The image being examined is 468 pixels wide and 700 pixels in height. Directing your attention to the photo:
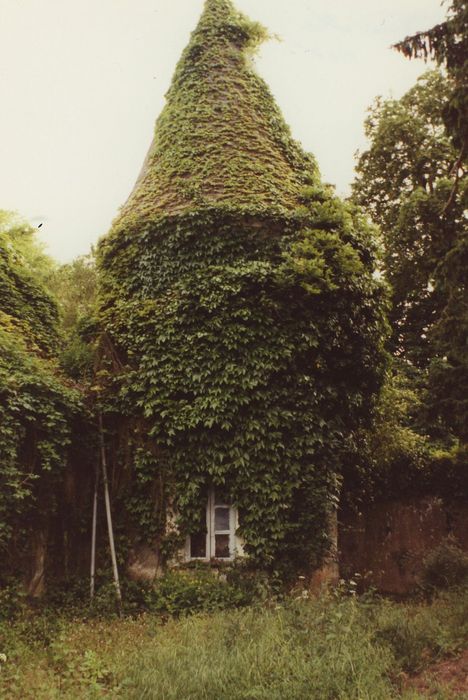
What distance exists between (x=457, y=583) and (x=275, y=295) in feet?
20.0

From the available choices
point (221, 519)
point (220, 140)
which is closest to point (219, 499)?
point (221, 519)

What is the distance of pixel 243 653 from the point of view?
7121mm

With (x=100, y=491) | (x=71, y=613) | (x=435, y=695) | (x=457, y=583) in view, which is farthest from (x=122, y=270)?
(x=435, y=695)

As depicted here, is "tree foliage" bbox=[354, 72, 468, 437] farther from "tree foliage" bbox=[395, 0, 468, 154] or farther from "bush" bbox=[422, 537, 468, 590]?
"tree foliage" bbox=[395, 0, 468, 154]

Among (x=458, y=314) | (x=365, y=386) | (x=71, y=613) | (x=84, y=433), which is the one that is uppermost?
(x=458, y=314)

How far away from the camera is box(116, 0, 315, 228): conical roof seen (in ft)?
45.3

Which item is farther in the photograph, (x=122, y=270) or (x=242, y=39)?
(x=242, y=39)

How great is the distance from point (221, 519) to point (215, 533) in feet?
0.88

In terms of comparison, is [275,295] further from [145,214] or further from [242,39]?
[242,39]

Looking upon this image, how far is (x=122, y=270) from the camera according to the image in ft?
45.5

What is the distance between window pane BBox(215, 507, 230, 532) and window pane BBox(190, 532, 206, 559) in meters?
0.30

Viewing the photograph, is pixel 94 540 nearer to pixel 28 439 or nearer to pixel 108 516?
pixel 108 516

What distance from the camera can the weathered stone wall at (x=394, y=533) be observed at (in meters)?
17.3

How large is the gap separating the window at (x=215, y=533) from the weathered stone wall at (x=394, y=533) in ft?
20.6
